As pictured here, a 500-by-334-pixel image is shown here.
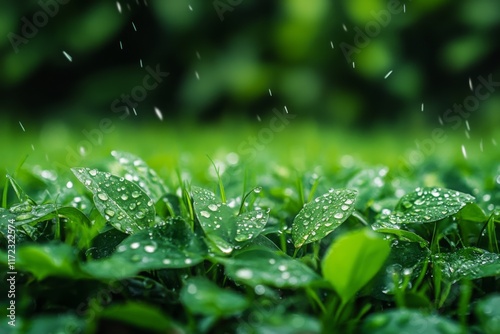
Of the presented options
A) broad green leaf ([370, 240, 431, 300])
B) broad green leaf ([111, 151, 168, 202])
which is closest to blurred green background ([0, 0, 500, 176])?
broad green leaf ([111, 151, 168, 202])

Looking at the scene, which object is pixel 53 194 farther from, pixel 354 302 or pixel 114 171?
pixel 354 302

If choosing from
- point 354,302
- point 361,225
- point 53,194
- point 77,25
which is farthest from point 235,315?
point 77,25

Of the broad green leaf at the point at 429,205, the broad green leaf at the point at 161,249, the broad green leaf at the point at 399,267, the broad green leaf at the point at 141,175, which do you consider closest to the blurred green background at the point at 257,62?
the broad green leaf at the point at 141,175

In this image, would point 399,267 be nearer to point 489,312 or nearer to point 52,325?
point 489,312

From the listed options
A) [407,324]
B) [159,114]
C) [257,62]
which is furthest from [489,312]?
[159,114]

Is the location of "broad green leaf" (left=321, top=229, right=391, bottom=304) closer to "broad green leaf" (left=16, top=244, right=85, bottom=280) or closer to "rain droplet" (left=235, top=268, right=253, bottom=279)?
"rain droplet" (left=235, top=268, right=253, bottom=279)
